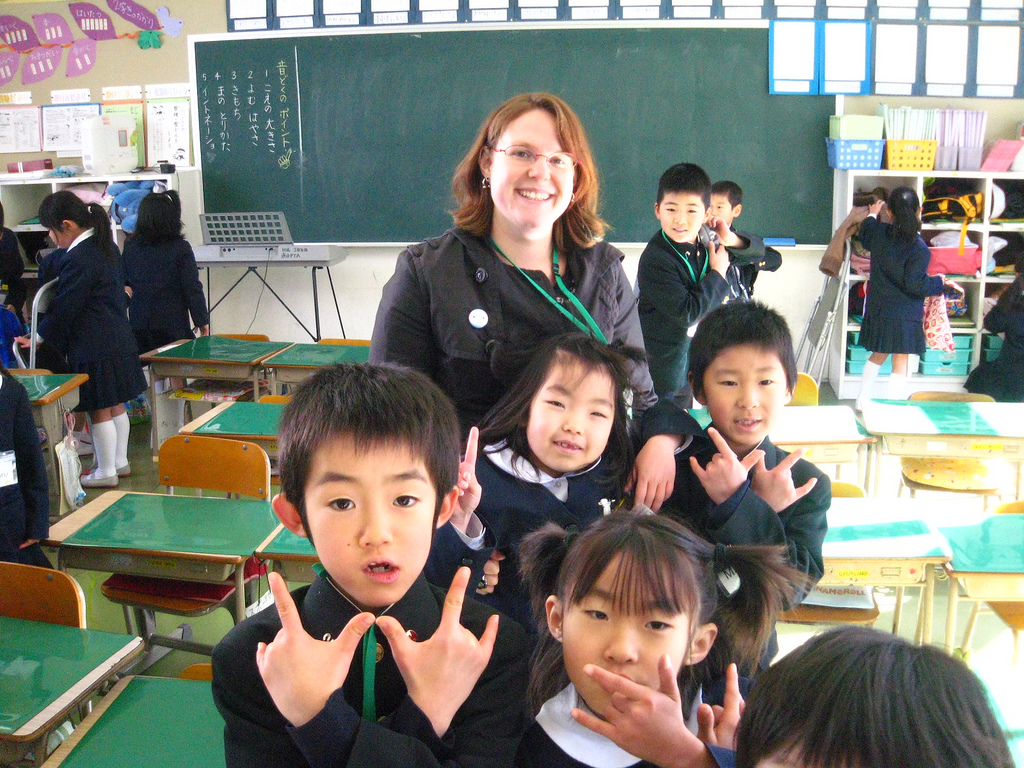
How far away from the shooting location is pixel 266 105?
5.72 m

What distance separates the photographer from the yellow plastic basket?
533 centimetres

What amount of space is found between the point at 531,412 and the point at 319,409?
17.9 inches

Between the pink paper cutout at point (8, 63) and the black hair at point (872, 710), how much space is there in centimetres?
739

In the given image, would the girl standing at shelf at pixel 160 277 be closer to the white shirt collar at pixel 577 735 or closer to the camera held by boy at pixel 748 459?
the camera held by boy at pixel 748 459

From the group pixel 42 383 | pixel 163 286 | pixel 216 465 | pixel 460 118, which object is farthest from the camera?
pixel 460 118

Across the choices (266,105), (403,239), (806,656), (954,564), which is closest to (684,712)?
(806,656)

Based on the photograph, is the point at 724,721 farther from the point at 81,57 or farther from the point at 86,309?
the point at 81,57

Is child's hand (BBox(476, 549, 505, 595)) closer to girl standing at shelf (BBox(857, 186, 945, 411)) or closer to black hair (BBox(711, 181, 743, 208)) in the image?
black hair (BBox(711, 181, 743, 208))

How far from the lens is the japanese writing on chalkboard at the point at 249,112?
5.70 m

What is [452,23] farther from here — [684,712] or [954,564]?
[684,712]

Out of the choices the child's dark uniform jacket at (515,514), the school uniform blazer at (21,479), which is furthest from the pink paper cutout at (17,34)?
the child's dark uniform jacket at (515,514)

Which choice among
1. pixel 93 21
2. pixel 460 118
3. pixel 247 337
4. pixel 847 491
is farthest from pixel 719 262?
pixel 93 21

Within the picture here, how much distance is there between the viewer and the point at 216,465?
2.71m

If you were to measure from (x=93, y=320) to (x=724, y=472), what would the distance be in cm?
385
